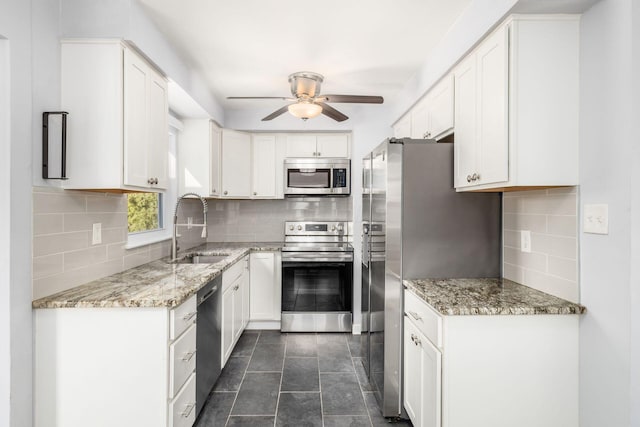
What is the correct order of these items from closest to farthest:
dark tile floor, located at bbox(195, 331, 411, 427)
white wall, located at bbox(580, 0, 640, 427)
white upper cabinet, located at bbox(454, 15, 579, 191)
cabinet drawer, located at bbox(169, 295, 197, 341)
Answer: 1. white wall, located at bbox(580, 0, 640, 427)
2. white upper cabinet, located at bbox(454, 15, 579, 191)
3. cabinet drawer, located at bbox(169, 295, 197, 341)
4. dark tile floor, located at bbox(195, 331, 411, 427)

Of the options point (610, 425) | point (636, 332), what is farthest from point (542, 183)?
point (610, 425)

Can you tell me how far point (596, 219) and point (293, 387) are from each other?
Answer: 2.14m

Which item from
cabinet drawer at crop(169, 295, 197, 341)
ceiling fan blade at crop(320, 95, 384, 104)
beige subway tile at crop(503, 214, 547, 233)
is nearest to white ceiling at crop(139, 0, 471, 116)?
ceiling fan blade at crop(320, 95, 384, 104)

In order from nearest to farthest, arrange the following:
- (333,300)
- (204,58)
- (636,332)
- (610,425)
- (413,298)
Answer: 1. (636,332)
2. (610,425)
3. (413,298)
4. (204,58)
5. (333,300)

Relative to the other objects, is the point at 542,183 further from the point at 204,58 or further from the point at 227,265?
the point at 204,58

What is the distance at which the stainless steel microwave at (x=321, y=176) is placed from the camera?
3889 millimetres

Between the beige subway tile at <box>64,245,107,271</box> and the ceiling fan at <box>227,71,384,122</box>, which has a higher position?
the ceiling fan at <box>227,71,384,122</box>

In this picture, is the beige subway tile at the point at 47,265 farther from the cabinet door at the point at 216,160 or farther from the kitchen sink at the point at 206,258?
the cabinet door at the point at 216,160

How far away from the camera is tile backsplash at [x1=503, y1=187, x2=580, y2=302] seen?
5.24 feet

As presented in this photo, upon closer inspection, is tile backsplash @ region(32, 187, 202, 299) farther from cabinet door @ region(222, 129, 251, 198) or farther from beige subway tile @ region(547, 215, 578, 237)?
beige subway tile @ region(547, 215, 578, 237)

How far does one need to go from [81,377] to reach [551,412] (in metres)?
2.12

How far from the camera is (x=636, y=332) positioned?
50.1 inches

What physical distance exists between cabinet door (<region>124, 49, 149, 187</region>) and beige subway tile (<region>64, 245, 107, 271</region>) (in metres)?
0.47

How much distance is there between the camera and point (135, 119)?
1.91 metres
